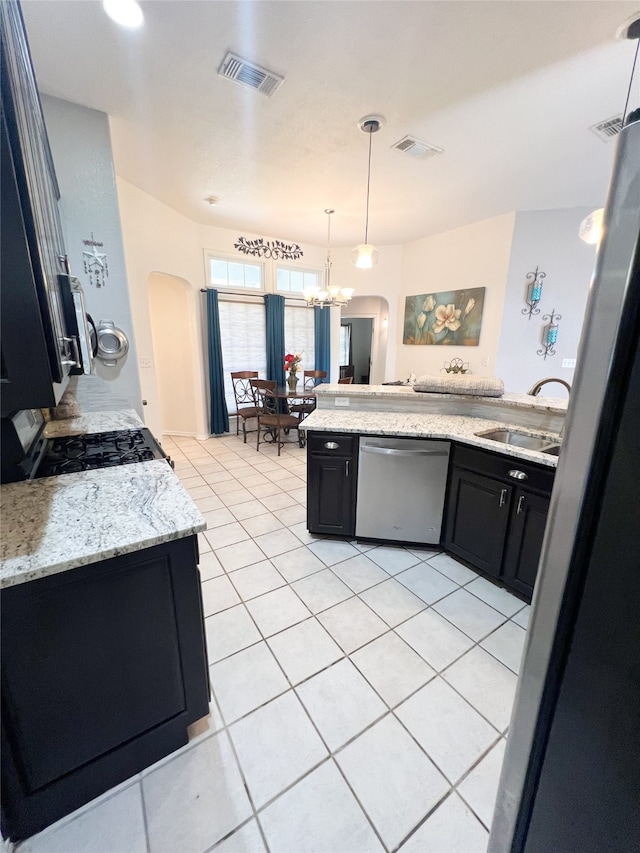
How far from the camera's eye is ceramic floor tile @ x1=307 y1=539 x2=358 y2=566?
2.42 metres

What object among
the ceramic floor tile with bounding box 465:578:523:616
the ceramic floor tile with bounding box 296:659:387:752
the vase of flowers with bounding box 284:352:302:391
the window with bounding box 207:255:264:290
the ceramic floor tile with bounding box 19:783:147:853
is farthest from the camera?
the window with bounding box 207:255:264:290

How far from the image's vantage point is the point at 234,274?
206 inches

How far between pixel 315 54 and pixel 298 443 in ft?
13.0

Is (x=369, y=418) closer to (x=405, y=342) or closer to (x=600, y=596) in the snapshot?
(x=600, y=596)

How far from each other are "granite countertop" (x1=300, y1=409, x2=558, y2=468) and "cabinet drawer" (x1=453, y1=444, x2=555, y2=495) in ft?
0.15

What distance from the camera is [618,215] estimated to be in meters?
0.48

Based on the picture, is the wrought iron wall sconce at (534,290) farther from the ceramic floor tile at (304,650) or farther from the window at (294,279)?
the ceramic floor tile at (304,650)

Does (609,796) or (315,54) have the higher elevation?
(315,54)

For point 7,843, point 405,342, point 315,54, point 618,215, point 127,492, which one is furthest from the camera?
point 405,342

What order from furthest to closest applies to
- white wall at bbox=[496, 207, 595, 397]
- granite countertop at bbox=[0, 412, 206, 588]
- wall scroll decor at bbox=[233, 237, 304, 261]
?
wall scroll decor at bbox=[233, 237, 304, 261] < white wall at bbox=[496, 207, 595, 397] < granite countertop at bbox=[0, 412, 206, 588]

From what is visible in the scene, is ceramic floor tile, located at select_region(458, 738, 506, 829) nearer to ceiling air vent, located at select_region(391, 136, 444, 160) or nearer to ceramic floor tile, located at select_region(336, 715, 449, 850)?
ceramic floor tile, located at select_region(336, 715, 449, 850)

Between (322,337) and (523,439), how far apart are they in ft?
14.2

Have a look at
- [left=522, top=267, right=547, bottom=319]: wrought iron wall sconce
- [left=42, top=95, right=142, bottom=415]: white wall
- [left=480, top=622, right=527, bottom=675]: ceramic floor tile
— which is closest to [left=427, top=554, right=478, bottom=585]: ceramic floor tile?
[left=480, top=622, right=527, bottom=675]: ceramic floor tile

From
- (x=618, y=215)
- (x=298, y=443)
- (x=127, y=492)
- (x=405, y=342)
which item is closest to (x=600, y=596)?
(x=618, y=215)
